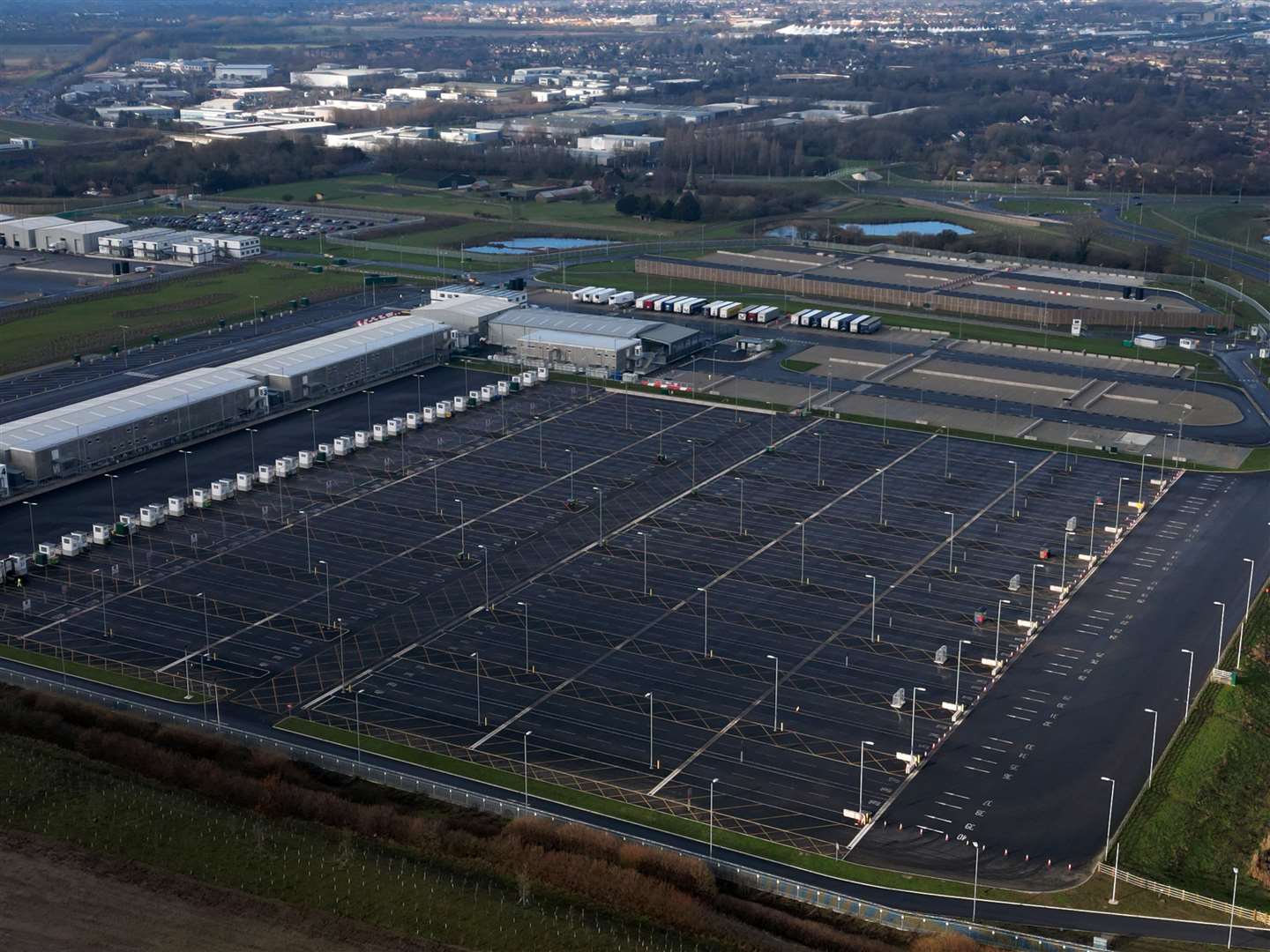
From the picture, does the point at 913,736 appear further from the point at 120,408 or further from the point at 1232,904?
the point at 120,408

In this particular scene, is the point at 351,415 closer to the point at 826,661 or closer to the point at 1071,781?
the point at 826,661

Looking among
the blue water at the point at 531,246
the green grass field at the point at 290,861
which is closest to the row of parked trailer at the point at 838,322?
the blue water at the point at 531,246

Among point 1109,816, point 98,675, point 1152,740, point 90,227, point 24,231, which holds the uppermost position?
point 90,227

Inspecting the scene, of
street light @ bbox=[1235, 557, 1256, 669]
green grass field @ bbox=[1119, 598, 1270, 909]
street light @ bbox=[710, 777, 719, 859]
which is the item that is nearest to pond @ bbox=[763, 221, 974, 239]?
street light @ bbox=[1235, 557, 1256, 669]

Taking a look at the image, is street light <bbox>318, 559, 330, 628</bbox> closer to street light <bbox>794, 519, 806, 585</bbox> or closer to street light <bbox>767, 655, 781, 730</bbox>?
street light <bbox>767, 655, 781, 730</bbox>

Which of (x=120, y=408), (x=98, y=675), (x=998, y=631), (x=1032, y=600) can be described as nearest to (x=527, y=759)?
(x=98, y=675)

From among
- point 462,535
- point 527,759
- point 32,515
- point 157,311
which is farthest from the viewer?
point 157,311
